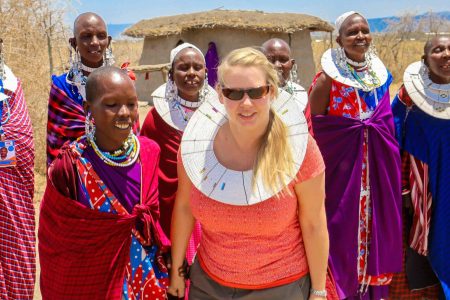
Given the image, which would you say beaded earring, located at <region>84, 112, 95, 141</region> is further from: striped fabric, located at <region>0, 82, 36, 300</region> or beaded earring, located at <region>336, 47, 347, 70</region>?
beaded earring, located at <region>336, 47, 347, 70</region>

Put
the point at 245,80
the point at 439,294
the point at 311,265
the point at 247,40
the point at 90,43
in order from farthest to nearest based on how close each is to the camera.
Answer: the point at 247,40 < the point at 439,294 < the point at 90,43 < the point at 311,265 < the point at 245,80

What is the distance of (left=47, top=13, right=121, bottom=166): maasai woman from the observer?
10.3 ft

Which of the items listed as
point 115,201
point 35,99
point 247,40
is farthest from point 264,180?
point 247,40

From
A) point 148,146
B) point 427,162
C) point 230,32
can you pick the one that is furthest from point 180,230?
point 230,32

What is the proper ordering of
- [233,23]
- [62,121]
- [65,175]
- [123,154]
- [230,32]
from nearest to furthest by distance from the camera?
[65,175] → [123,154] → [62,121] → [233,23] → [230,32]

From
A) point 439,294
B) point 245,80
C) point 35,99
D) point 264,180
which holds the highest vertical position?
point 245,80

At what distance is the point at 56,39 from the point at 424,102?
6.11 metres

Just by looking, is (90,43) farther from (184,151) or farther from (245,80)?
(245,80)

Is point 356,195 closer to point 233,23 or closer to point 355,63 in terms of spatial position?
point 355,63

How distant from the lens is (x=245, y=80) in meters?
2.11

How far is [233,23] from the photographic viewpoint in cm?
1298

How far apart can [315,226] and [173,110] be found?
4.28ft

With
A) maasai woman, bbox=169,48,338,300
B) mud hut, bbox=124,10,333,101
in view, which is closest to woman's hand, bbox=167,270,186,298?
maasai woman, bbox=169,48,338,300

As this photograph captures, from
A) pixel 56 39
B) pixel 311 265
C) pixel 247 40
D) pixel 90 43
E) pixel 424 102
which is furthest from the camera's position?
pixel 247 40
